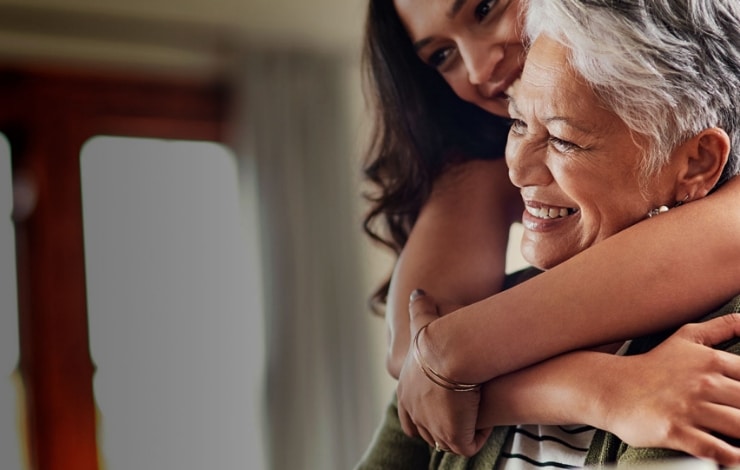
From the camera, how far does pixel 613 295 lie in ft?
2.43

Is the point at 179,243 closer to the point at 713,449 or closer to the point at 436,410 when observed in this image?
the point at 436,410

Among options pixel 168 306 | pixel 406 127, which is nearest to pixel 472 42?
pixel 406 127

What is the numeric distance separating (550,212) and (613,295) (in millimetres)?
110

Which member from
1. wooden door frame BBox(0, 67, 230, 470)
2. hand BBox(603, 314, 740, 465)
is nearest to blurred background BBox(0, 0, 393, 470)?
wooden door frame BBox(0, 67, 230, 470)

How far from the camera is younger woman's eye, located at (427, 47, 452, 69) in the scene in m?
0.91

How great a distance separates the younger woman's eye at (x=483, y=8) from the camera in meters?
0.86

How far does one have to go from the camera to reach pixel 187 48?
8.87 ft

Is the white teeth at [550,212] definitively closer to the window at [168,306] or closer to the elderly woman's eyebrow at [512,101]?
the elderly woman's eyebrow at [512,101]

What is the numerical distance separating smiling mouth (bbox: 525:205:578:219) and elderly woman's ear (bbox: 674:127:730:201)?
0.31 ft

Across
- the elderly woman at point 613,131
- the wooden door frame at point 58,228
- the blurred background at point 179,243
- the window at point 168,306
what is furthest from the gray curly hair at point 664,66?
the wooden door frame at point 58,228

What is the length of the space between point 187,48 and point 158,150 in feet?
1.01

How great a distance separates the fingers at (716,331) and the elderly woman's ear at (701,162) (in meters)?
0.11

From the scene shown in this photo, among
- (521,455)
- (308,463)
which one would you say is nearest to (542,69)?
(521,455)

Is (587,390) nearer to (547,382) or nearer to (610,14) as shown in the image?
(547,382)
